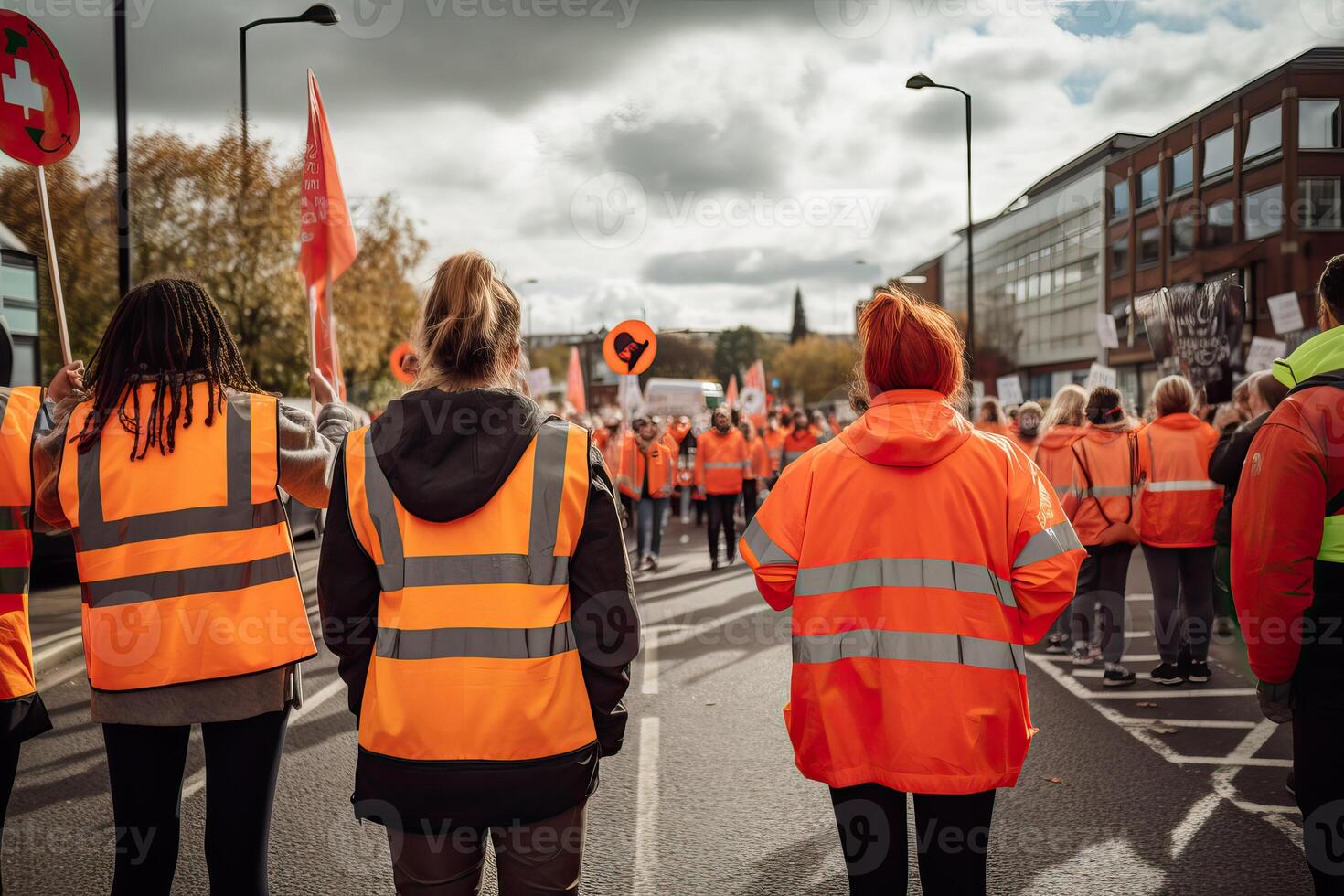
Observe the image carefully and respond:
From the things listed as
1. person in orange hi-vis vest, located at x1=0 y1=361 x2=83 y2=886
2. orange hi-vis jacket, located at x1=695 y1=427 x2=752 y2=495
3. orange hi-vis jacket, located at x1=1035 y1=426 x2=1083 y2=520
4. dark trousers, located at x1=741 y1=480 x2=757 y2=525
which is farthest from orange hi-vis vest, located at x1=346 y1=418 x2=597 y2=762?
dark trousers, located at x1=741 y1=480 x2=757 y2=525

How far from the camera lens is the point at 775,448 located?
19641mm

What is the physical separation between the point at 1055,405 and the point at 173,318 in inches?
252

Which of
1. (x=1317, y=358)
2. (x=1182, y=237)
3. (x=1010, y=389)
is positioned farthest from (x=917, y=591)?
(x=1182, y=237)

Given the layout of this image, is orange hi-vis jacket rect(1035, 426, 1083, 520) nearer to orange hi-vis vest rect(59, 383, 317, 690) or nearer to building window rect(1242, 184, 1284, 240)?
orange hi-vis vest rect(59, 383, 317, 690)

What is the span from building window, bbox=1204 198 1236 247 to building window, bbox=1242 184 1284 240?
53cm

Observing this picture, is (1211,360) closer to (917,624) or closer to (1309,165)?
(917,624)

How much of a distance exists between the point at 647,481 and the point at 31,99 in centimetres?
863

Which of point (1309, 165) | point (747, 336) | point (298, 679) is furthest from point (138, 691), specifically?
point (747, 336)

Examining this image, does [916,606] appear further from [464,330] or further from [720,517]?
[720,517]

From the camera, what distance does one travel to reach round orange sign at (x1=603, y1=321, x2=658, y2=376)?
37.2 feet

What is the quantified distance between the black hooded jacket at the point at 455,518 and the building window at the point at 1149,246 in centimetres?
3910

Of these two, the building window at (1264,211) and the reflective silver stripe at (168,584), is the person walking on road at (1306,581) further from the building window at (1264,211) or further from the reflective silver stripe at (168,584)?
the building window at (1264,211)

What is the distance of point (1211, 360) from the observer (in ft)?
30.8

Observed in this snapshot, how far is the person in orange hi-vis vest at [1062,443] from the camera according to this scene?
7.04 m
